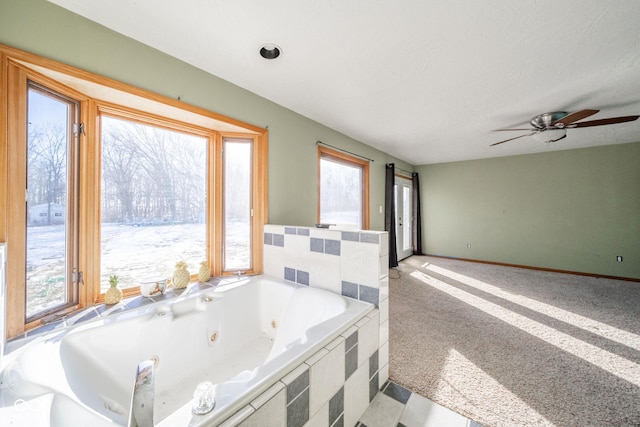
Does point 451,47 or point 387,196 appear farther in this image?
point 387,196

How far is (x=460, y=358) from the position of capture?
5.75 ft

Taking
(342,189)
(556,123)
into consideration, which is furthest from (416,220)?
(556,123)

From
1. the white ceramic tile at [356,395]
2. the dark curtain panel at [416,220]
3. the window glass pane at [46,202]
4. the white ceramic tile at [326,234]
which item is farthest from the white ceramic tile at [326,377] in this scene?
the dark curtain panel at [416,220]

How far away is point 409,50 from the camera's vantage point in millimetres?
1543

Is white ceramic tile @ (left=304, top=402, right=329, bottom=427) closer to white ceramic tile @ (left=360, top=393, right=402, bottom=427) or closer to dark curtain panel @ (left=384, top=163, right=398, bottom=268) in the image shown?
white ceramic tile @ (left=360, top=393, right=402, bottom=427)

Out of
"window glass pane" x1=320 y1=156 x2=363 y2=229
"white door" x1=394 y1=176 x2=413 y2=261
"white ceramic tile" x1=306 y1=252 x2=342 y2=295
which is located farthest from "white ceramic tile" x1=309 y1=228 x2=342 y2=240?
"white door" x1=394 y1=176 x2=413 y2=261

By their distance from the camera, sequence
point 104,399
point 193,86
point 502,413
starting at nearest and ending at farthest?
point 104,399 → point 502,413 → point 193,86

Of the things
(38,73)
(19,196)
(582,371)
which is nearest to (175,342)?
(19,196)

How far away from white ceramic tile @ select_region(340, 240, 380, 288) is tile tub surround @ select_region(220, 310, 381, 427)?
200 mm

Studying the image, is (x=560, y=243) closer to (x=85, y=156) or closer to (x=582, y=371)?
(x=582, y=371)

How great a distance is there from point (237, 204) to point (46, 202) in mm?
1148

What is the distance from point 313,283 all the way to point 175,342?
3.04 feet

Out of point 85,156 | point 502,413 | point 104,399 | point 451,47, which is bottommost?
point 502,413

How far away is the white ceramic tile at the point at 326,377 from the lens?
0.95m
